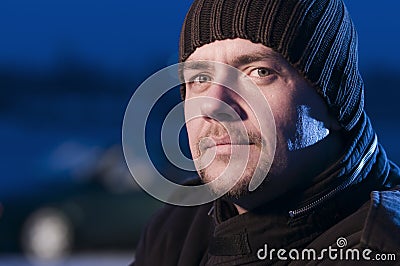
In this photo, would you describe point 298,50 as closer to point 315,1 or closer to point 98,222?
point 315,1

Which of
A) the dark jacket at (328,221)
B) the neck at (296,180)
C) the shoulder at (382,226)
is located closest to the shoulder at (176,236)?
the dark jacket at (328,221)

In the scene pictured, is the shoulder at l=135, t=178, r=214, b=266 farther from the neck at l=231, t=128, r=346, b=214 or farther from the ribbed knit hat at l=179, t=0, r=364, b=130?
the ribbed knit hat at l=179, t=0, r=364, b=130

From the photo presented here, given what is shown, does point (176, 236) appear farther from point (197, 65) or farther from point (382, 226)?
point (382, 226)

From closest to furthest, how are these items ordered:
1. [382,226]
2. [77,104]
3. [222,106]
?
[382,226], [222,106], [77,104]

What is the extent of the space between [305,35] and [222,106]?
195 mm

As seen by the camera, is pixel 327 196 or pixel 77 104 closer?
pixel 327 196

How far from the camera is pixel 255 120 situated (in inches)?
47.3

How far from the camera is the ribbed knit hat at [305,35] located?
1.23 meters

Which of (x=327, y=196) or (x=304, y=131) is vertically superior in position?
(x=304, y=131)

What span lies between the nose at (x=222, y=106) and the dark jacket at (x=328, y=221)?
17 centimetres

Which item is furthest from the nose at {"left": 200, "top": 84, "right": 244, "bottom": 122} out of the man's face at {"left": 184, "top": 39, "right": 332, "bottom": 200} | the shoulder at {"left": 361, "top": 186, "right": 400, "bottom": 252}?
the shoulder at {"left": 361, "top": 186, "right": 400, "bottom": 252}

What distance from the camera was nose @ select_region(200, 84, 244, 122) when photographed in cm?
119

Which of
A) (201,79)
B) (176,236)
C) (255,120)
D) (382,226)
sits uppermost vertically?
(201,79)

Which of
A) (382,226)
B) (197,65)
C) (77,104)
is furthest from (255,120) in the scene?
(77,104)
